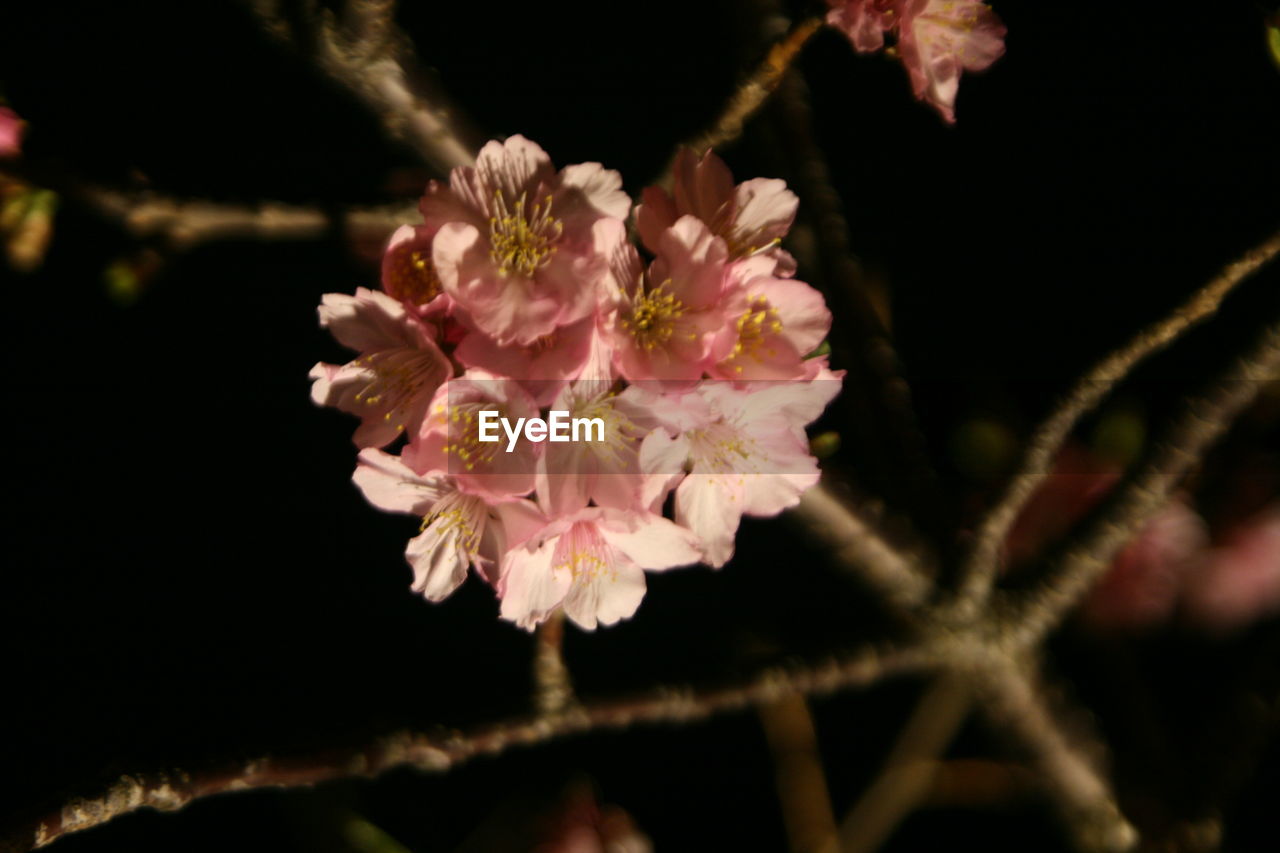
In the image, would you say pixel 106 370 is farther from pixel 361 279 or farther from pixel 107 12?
pixel 107 12

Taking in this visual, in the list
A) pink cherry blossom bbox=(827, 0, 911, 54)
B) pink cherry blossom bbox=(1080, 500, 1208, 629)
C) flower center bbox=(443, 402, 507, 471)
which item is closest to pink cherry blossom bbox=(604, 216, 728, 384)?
flower center bbox=(443, 402, 507, 471)

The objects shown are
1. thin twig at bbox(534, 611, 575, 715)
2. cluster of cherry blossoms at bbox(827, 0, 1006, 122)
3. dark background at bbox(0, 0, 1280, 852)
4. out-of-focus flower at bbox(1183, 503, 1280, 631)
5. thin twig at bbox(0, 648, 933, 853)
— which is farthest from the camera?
dark background at bbox(0, 0, 1280, 852)

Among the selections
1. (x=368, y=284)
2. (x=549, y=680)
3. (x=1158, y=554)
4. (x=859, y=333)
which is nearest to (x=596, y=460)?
(x=549, y=680)

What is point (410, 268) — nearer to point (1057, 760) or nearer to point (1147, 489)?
point (1147, 489)

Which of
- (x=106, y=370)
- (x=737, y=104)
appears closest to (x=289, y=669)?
(x=106, y=370)

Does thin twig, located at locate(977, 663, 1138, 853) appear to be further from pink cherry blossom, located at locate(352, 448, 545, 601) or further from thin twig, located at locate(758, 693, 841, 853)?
pink cherry blossom, located at locate(352, 448, 545, 601)

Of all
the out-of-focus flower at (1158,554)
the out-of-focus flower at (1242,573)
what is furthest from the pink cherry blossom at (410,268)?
the out-of-focus flower at (1242,573)

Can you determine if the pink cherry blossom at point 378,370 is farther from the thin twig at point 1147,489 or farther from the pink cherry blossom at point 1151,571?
the pink cherry blossom at point 1151,571
